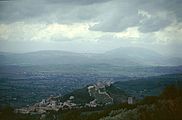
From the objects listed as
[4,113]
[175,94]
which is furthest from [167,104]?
[4,113]

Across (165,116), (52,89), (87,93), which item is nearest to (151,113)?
(165,116)

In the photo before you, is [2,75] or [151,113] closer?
[151,113]

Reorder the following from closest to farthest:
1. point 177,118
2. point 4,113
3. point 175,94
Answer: point 177,118, point 175,94, point 4,113

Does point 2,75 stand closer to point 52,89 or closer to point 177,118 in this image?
point 52,89

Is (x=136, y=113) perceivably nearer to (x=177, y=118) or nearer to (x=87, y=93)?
(x=177, y=118)

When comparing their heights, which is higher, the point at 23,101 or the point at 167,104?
the point at 167,104

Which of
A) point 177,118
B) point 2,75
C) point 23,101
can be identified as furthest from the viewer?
point 2,75

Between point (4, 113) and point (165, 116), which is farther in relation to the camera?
point (4, 113)

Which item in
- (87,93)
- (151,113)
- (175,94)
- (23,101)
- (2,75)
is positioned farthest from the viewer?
(2,75)

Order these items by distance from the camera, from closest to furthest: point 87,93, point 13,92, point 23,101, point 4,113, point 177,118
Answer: point 177,118
point 4,113
point 87,93
point 23,101
point 13,92
